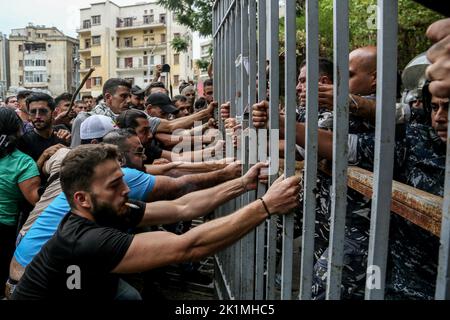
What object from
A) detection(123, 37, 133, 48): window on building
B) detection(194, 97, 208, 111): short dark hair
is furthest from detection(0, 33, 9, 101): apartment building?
detection(194, 97, 208, 111): short dark hair

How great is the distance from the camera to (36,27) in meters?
78.0

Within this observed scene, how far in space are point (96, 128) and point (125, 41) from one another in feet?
216

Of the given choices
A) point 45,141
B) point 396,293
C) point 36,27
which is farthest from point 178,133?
point 36,27

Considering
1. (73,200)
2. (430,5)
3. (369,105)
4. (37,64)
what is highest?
(37,64)

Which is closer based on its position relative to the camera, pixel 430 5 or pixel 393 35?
pixel 430 5

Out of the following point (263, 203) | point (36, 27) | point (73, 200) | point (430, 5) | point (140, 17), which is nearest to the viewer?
point (430, 5)

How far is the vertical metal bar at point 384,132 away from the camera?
119 cm

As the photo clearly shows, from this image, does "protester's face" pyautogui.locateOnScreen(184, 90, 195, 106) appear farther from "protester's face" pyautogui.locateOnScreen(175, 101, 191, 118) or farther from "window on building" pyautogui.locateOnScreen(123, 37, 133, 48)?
"window on building" pyautogui.locateOnScreen(123, 37, 133, 48)

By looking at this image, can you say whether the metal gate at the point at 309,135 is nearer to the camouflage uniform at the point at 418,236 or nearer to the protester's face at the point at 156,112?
the camouflage uniform at the point at 418,236

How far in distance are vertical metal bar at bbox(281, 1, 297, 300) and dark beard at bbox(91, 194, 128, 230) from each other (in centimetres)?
107

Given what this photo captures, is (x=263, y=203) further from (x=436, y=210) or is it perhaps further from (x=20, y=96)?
(x=20, y=96)

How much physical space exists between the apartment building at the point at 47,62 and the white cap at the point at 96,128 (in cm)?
7023

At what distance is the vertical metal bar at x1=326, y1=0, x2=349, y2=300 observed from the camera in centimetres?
144
